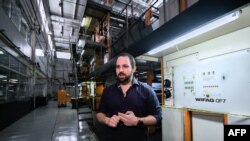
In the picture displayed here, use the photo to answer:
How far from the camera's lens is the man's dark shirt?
1.35 m

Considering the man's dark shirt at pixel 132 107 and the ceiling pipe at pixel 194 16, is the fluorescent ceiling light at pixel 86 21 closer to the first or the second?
the ceiling pipe at pixel 194 16

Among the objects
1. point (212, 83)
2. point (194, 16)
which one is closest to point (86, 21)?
point (212, 83)

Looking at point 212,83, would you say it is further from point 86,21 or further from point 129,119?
point 86,21

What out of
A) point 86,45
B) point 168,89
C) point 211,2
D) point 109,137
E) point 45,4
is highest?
point 45,4

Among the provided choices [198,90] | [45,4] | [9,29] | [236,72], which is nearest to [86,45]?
[9,29]

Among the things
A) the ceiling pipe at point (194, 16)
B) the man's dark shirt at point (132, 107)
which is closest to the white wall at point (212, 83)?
the ceiling pipe at point (194, 16)

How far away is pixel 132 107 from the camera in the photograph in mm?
1382

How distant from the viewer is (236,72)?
7.86 ft

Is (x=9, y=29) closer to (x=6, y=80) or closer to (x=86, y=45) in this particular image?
(x=6, y=80)

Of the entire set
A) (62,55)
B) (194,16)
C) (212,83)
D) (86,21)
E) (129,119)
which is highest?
(62,55)

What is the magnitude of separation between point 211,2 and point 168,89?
2601mm

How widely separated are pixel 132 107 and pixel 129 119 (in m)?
0.12

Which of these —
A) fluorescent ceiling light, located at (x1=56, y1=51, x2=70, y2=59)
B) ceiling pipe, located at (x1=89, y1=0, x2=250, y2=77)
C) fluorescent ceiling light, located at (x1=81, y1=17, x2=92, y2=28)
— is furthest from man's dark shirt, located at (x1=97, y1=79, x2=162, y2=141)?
fluorescent ceiling light, located at (x1=56, y1=51, x2=70, y2=59)

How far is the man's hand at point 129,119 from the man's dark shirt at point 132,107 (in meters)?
0.07
